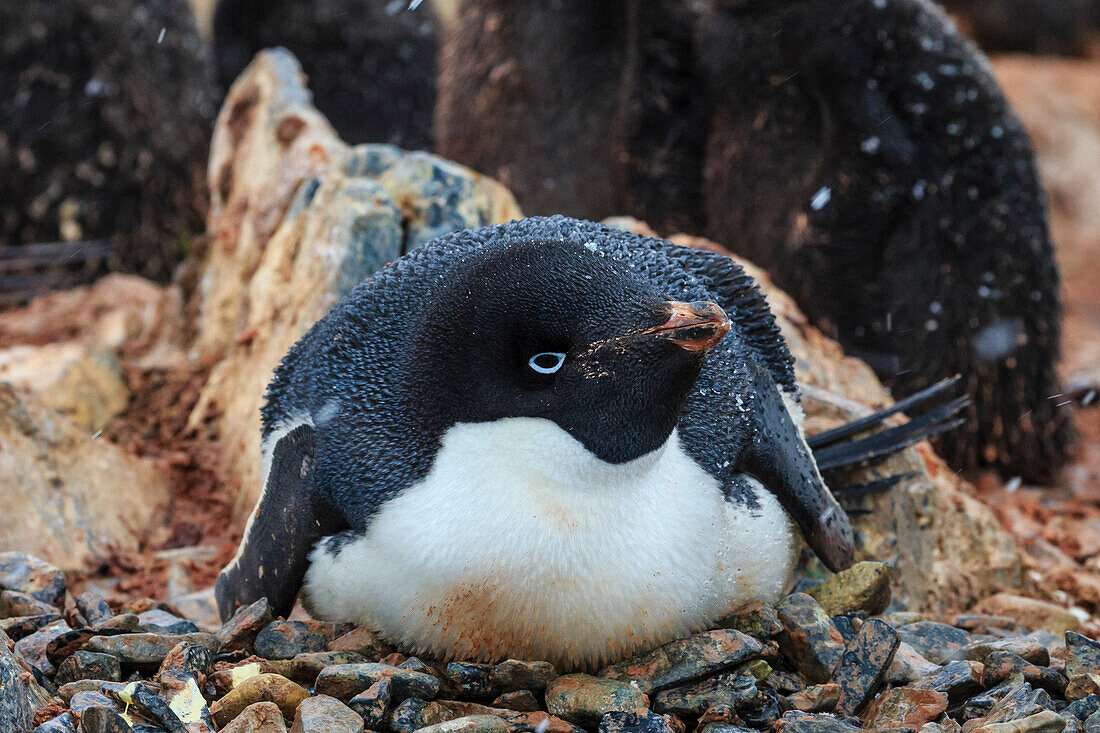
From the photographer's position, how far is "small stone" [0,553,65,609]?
1.91m

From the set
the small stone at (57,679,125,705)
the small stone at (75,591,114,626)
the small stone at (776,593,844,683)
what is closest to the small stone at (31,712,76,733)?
the small stone at (57,679,125,705)

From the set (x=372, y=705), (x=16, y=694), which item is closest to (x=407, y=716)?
(x=372, y=705)

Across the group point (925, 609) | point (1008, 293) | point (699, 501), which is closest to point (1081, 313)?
point (1008, 293)

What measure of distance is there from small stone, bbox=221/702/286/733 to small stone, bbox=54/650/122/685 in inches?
9.6

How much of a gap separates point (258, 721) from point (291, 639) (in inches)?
10.1

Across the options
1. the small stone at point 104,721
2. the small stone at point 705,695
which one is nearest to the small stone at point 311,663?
the small stone at point 104,721

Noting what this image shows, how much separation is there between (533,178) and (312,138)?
59.0 inches

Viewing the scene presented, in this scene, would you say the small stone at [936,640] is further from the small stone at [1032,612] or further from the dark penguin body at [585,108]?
the dark penguin body at [585,108]

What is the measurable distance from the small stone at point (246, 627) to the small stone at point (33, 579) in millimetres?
356

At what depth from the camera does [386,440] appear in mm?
1724

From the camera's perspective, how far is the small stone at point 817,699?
1.62m

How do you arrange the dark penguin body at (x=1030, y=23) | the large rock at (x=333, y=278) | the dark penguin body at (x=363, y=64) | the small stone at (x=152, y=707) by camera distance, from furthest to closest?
the dark penguin body at (x=1030, y=23) < the dark penguin body at (x=363, y=64) < the large rock at (x=333, y=278) < the small stone at (x=152, y=707)

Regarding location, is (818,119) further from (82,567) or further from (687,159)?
(82,567)

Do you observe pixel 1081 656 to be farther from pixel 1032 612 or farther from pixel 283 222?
pixel 283 222
